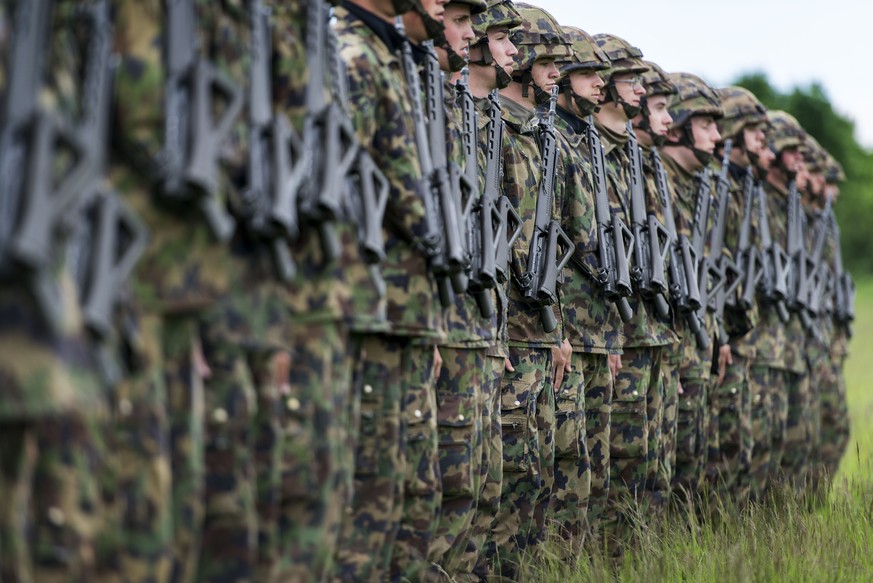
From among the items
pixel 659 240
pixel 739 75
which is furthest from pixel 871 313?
pixel 659 240

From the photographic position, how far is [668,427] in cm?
902

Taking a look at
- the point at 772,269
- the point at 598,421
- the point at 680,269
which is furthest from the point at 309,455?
the point at 772,269

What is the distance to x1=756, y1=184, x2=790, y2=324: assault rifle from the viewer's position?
1068 cm

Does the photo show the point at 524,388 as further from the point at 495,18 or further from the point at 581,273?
the point at 495,18

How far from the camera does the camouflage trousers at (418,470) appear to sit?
18.3 feet

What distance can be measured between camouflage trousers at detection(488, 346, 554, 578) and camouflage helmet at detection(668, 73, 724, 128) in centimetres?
330

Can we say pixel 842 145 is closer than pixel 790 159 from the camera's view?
No

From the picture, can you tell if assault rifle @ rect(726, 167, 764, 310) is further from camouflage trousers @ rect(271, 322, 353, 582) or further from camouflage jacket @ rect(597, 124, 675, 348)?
camouflage trousers @ rect(271, 322, 353, 582)

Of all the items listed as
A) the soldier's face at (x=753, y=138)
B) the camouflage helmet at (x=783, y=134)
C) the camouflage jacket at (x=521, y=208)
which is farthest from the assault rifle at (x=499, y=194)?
the camouflage helmet at (x=783, y=134)

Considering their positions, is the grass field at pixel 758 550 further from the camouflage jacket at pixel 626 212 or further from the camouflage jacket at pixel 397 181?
the camouflage jacket at pixel 397 181

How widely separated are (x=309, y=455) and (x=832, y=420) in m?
8.62

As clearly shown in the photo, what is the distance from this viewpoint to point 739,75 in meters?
53.8

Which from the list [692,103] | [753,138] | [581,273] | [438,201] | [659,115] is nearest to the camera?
[438,201]

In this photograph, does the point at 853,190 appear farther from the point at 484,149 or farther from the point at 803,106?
the point at 484,149
